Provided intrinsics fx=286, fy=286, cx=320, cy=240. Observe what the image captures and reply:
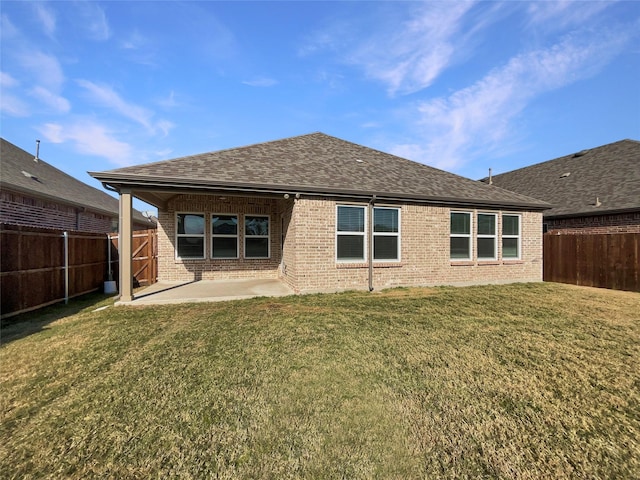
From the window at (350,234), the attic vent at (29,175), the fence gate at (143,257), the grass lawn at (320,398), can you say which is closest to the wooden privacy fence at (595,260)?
the grass lawn at (320,398)

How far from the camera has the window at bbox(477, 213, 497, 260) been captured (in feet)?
34.2

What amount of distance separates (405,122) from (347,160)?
5.82m

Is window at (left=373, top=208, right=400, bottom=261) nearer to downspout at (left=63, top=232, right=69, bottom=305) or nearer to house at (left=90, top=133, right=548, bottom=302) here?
house at (left=90, top=133, right=548, bottom=302)

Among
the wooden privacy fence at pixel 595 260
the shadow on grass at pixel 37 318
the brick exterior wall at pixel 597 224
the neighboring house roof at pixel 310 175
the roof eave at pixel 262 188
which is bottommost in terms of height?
the shadow on grass at pixel 37 318

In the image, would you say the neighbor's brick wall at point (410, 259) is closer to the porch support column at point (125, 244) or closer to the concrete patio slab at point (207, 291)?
the concrete patio slab at point (207, 291)

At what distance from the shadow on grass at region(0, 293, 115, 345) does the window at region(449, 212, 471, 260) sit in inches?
436

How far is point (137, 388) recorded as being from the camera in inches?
128

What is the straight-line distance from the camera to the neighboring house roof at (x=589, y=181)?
457 inches

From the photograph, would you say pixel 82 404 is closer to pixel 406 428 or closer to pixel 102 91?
pixel 406 428

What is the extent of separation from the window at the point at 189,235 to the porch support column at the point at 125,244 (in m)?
3.19

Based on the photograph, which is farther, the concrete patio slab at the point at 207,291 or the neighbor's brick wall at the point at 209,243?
the neighbor's brick wall at the point at 209,243

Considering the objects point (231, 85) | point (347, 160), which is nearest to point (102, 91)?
point (231, 85)

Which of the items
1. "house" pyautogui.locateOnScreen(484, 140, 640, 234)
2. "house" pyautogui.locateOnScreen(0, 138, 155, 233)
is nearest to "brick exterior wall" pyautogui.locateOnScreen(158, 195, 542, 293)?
"house" pyautogui.locateOnScreen(484, 140, 640, 234)

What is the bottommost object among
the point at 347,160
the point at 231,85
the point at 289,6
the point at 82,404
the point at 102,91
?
the point at 82,404
